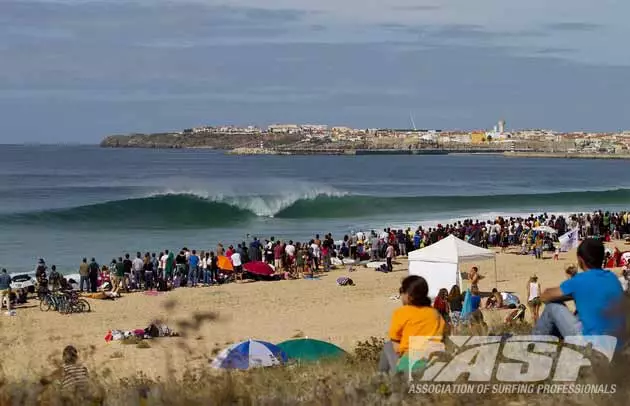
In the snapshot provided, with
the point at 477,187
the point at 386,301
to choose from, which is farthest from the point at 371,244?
the point at 477,187

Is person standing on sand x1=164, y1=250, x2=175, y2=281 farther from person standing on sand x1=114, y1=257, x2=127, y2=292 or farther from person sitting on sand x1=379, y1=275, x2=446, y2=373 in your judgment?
person sitting on sand x1=379, y1=275, x2=446, y2=373

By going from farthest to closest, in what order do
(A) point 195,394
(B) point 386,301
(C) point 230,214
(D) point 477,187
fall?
(D) point 477,187
(C) point 230,214
(B) point 386,301
(A) point 195,394

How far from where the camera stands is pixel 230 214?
47.0m

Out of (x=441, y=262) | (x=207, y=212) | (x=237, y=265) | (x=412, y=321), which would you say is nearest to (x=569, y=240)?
(x=441, y=262)

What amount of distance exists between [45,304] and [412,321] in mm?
13903

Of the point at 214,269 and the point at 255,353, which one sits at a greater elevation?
the point at 255,353

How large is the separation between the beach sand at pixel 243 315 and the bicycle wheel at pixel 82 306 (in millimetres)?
195

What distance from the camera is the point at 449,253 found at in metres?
16.7

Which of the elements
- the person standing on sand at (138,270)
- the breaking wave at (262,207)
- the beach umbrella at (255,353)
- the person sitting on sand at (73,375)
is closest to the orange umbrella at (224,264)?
the person standing on sand at (138,270)

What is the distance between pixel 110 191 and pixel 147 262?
49835 mm

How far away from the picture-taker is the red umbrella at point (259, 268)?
2134cm

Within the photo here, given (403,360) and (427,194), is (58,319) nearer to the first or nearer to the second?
(403,360)

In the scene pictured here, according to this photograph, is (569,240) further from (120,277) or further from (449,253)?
(120,277)

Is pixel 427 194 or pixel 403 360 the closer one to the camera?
pixel 403 360
